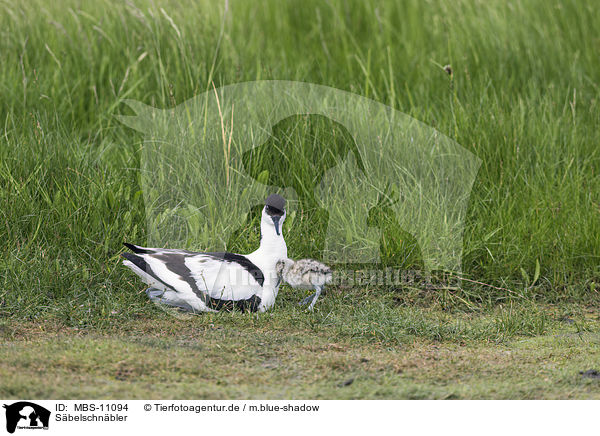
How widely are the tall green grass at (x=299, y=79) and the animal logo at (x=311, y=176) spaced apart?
188 mm

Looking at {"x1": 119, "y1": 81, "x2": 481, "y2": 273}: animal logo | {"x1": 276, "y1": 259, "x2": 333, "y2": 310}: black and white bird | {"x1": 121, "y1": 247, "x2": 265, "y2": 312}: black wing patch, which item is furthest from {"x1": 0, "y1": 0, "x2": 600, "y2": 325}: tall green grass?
{"x1": 276, "y1": 259, "x2": 333, "y2": 310}: black and white bird

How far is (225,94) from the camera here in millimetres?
6625

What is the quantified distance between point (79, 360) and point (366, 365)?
5.19ft

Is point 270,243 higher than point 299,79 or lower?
lower

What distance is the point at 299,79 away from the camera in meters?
7.12

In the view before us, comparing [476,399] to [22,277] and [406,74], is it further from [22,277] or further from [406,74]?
[406,74]

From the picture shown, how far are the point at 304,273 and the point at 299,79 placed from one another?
2968mm

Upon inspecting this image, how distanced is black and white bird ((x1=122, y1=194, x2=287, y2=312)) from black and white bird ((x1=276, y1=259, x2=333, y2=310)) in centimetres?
5

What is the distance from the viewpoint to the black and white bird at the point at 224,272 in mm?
4617
